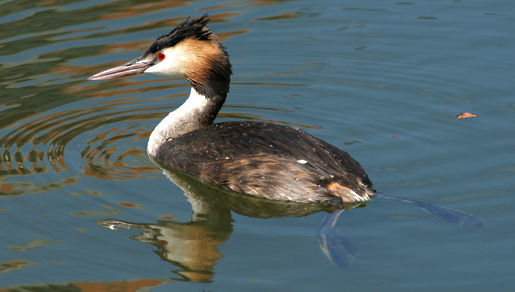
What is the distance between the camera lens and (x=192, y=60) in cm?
706

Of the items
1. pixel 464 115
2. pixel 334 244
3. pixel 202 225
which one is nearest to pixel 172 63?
pixel 202 225

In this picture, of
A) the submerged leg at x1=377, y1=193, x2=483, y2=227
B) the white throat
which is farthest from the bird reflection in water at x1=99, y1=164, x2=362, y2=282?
the submerged leg at x1=377, y1=193, x2=483, y2=227

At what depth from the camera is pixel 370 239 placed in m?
5.67

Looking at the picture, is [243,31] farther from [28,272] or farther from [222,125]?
[28,272]

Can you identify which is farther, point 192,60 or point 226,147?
point 192,60

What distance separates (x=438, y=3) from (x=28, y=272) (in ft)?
22.6

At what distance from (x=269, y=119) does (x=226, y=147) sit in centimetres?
148

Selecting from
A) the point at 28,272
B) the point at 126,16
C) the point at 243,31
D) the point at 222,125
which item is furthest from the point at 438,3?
the point at 28,272

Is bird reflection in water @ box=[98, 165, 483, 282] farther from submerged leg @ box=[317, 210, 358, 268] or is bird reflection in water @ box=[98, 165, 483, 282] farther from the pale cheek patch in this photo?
the pale cheek patch

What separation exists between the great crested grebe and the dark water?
0.56ft

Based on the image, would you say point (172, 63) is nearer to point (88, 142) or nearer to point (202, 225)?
point (88, 142)

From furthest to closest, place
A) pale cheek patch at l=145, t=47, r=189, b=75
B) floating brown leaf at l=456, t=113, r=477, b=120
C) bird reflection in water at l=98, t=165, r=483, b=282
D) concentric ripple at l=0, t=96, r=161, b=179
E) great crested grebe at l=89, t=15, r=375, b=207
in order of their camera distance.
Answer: floating brown leaf at l=456, t=113, r=477, b=120, pale cheek patch at l=145, t=47, r=189, b=75, concentric ripple at l=0, t=96, r=161, b=179, great crested grebe at l=89, t=15, r=375, b=207, bird reflection in water at l=98, t=165, r=483, b=282

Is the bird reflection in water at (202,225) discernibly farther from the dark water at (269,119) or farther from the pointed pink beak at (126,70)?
the pointed pink beak at (126,70)

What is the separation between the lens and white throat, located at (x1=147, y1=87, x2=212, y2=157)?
7176mm
